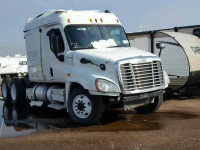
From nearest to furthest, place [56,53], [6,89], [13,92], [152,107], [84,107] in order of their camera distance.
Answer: [84,107] < [56,53] < [152,107] < [13,92] < [6,89]

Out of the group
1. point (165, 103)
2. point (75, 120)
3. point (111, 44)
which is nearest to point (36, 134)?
point (75, 120)

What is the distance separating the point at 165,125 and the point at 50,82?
13.1ft

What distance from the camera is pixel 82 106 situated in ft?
27.0

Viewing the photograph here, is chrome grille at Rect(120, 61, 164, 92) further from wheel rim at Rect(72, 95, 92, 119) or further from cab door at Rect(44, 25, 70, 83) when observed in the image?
cab door at Rect(44, 25, 70, 83)

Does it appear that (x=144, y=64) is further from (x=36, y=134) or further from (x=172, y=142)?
(x=36, y=134)

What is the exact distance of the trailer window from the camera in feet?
29.3

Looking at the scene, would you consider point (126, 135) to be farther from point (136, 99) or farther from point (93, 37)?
point (93, 37)

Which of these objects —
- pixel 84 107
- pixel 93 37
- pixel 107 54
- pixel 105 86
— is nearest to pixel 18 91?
pixel 93 37

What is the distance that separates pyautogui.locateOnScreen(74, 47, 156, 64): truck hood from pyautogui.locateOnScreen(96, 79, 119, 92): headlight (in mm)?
538

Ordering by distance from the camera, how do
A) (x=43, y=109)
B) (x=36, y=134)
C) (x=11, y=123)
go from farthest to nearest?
(x=43, y=109), (x=11, y=123), (x=36, y=134)

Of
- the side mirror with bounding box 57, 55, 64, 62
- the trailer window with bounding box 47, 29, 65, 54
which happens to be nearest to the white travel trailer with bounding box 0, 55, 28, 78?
the trailer window with bounding box 47, 29, 65, 54

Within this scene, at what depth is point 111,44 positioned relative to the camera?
29.8 feet

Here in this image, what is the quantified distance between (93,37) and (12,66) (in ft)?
95.3

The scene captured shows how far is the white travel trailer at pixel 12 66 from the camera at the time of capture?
3566 centimetres
